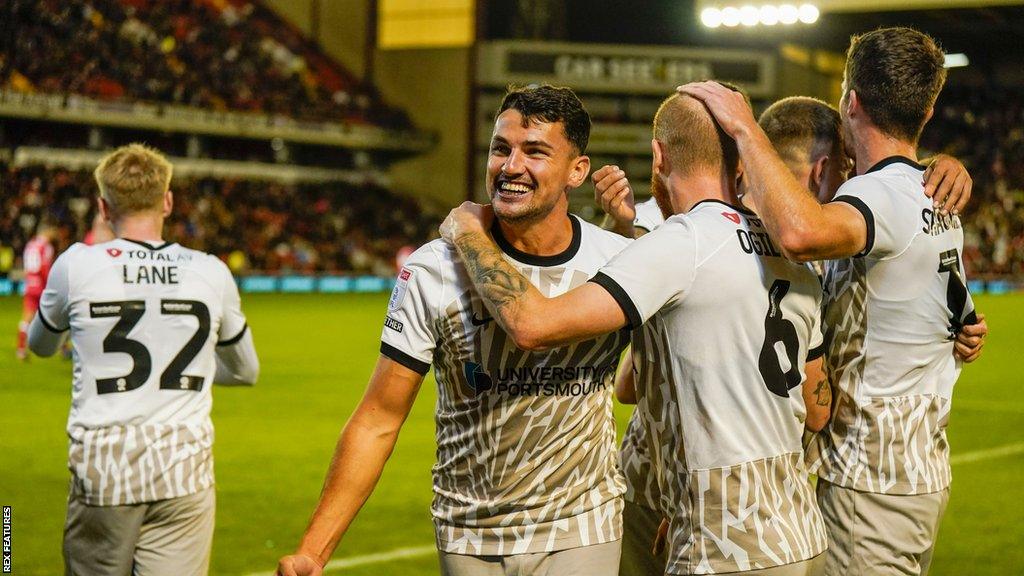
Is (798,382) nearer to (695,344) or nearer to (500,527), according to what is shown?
(695,344)

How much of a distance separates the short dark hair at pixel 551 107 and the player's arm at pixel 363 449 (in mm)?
827

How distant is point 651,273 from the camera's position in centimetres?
311

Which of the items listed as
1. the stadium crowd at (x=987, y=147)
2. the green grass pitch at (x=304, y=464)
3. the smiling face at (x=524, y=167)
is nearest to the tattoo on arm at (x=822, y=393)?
the smiling face at (x=524, y=167)

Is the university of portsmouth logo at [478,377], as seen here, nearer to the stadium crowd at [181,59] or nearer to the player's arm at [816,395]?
the player's arm at [816,395]

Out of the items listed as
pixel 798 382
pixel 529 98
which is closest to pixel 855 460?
pixel 798 382

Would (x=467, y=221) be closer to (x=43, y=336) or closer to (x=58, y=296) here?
(x=58, y=296)

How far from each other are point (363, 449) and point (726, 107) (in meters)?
1.36

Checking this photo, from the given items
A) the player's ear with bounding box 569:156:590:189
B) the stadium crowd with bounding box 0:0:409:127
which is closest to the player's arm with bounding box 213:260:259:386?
the player's ear with bounding box 569:156:590:189

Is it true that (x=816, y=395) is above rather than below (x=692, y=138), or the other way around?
below

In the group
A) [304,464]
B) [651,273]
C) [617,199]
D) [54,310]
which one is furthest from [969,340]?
[304,464]

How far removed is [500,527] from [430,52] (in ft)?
162

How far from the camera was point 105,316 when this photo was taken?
4.61 m

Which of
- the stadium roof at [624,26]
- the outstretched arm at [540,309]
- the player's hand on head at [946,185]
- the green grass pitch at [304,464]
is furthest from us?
the stadium roof at [624,26]

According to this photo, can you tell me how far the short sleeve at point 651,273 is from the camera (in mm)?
3098
